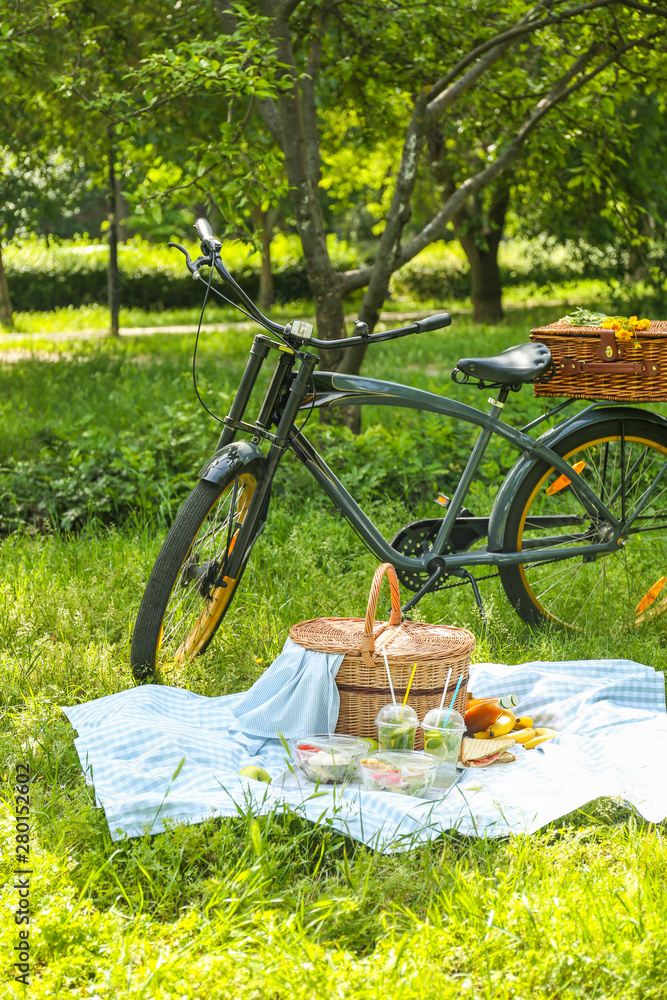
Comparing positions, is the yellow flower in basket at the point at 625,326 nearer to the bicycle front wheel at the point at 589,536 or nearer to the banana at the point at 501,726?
the bicycle front wheel at the point at 589,536

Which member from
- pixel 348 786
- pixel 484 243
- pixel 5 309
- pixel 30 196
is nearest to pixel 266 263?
pixel 5 309

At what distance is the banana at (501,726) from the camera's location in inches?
121

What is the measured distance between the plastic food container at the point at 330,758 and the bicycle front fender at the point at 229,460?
Result: 36.1 inches

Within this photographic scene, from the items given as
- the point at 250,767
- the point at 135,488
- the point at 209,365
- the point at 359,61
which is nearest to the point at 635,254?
the point at 209,365

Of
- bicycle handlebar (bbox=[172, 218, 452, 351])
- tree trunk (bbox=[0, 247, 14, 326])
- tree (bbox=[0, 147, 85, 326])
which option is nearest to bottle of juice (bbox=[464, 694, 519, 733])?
bicycle handlebar (bbox=[172, 218, 452, 351])

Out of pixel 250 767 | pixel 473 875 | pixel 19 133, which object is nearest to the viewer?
pixel 473 875

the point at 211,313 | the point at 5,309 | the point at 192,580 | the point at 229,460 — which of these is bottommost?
the point at 192,580

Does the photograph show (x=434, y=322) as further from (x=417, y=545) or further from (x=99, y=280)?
(x=99, y=280)

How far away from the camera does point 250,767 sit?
9.00ft

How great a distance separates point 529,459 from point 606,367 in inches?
18.2

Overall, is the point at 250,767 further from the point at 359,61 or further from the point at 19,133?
the point at 19,133

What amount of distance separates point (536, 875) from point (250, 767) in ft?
2.95

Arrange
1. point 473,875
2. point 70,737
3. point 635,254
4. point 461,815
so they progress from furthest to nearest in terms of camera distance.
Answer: point 635,254 < point 70,737 < point 461,815 < point 473,875

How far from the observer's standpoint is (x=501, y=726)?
307 centimetres
